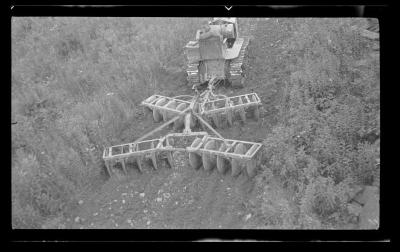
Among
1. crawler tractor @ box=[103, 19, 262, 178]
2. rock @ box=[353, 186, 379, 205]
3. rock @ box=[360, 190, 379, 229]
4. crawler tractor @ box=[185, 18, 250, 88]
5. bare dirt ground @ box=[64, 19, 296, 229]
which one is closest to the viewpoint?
rock @ box=[360, 190, 379, 229]

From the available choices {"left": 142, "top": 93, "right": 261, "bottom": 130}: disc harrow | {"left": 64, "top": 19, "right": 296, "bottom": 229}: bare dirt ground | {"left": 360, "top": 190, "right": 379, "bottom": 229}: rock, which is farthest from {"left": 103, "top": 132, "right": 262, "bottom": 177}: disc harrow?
{"left": 360, "top": 190, "right": 379, "bottom": 229}: rock

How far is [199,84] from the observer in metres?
9.94

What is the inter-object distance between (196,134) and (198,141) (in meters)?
0.27

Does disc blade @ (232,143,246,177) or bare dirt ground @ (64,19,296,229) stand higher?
disc blade @ (232,143,246,177)

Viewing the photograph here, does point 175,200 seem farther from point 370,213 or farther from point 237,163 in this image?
point 370,213

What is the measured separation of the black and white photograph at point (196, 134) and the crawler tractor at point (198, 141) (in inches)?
1.0

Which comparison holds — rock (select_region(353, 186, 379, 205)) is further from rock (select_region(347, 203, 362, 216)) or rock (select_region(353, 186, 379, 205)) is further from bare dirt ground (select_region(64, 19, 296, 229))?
bare dirt ground (select_region(64, 19, 296, 229))

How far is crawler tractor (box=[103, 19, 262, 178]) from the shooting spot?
6930mm

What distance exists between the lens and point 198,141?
7262mm

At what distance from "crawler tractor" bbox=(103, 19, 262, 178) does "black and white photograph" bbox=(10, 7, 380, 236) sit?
0.03 m

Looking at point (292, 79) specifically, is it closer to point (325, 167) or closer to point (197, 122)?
point (197, 122)

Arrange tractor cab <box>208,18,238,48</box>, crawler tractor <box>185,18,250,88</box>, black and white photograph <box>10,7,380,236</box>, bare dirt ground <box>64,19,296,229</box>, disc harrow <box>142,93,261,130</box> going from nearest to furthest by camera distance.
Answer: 1. black and white photograph <box>10,7,380,236</box>
2. bare dirt ground <box>64,19,296,229</box>
3. disc harrow <box>142,93,261,130</box>
4. crawler tractor <box>185,18,250,88</box>
5. tractor cab <box>208,18,238,48</box>

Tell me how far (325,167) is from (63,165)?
4.53 meters

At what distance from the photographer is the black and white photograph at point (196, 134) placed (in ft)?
19.8
